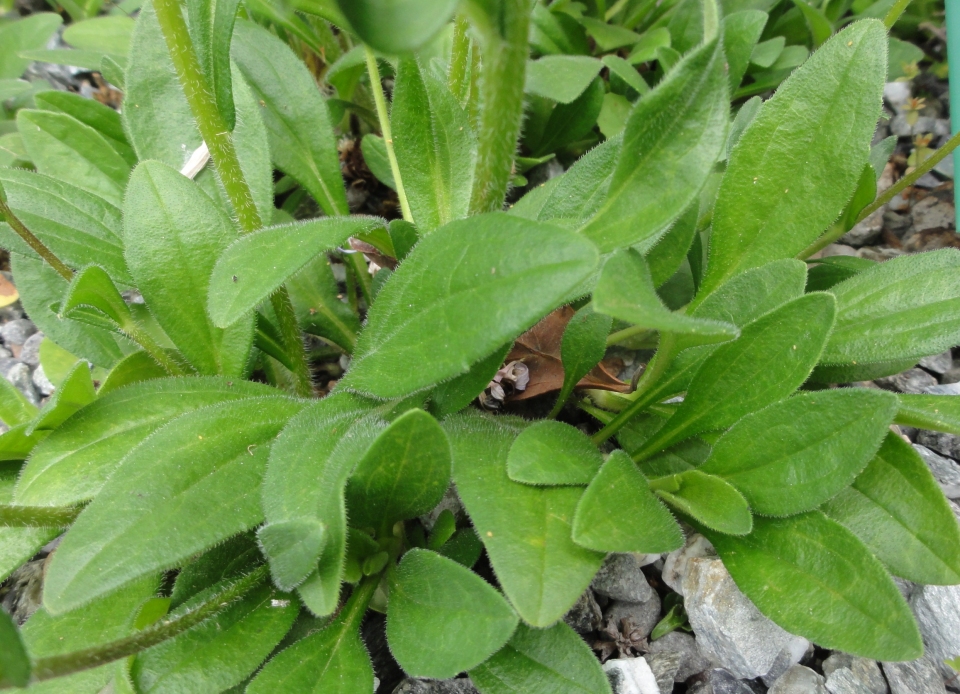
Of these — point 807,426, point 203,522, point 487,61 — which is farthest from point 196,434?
point 807,426

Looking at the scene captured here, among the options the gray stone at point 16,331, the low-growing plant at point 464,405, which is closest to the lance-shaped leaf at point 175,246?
the low-growing plant at point 464,405

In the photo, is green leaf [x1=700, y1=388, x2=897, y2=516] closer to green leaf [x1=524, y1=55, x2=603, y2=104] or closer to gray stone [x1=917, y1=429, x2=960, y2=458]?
gray stone [x1=917, y1=429, x2=960, y2=458]

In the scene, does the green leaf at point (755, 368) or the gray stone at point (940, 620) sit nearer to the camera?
the green leaf at point (755, 368)

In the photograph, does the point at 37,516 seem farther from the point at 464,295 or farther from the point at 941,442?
the point at 941,442

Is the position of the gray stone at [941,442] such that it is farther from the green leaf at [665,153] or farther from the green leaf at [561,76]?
the green leaf at [561,76]

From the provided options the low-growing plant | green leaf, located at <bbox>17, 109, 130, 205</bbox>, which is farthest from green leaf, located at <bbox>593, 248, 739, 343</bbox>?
green leaf, located at <bbox>17, 109, 130, 205</bbox>

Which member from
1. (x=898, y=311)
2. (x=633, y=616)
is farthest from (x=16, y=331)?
(x=898, y=311)
